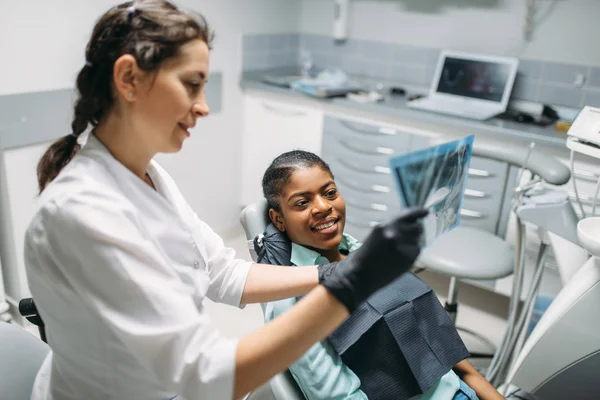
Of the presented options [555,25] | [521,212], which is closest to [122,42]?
[521,212]

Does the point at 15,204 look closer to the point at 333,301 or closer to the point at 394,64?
the point at 333,301

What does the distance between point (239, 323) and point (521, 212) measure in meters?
1.43

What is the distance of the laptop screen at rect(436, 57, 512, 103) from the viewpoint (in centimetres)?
283

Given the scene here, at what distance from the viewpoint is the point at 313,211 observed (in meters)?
1.34

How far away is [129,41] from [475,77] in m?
2.38

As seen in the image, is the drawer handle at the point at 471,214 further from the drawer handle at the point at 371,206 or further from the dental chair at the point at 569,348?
the dental chair at the point at 569,348

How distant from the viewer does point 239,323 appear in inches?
97.6

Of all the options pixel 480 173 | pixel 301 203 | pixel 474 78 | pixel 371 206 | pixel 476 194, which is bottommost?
pixel 371 206

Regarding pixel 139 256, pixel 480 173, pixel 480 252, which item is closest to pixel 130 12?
pixel 139 256

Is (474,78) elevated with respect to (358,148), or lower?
elevated

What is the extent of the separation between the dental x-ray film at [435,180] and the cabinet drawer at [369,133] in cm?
163

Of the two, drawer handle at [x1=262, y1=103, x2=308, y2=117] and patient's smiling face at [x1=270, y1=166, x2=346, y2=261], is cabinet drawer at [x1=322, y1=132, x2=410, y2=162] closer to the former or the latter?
drawer handle at [x1=262, y1=103, x2=308, y2=117]

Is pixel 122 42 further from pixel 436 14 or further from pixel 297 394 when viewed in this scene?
pixel 436 14

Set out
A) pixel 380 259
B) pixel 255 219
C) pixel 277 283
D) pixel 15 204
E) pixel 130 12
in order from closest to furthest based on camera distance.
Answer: pixel 380 259 < pixel 130 12 < pixel 277 283 < pixel 255 219 < pixel 15 204
